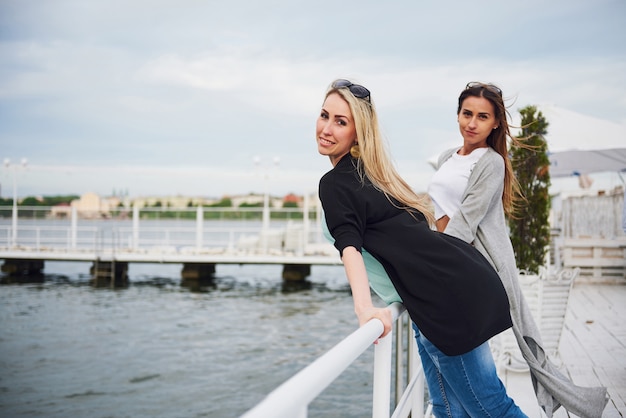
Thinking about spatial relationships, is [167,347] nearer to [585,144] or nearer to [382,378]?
[585,144]

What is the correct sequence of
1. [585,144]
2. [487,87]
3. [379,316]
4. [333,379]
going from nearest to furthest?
[333,379] → [379,316] → [487,87] → [585,144]

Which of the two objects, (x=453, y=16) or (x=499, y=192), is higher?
(x=453, y=16)

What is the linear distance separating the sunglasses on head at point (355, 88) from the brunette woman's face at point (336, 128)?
4 cm

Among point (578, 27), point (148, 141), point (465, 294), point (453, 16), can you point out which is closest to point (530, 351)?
point (465, 294)

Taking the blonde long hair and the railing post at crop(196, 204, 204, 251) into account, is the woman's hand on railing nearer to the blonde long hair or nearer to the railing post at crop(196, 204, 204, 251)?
the blonde long hair

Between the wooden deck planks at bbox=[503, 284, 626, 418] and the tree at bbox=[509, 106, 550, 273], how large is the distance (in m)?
0.67

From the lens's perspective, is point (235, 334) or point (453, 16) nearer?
point (235, 334)

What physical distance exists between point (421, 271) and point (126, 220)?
2475 centimetres

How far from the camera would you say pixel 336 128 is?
1723mm

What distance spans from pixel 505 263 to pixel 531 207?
3.60 meters

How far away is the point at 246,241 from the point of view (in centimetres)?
2066

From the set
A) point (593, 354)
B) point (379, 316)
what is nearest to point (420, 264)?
point (379, 316)

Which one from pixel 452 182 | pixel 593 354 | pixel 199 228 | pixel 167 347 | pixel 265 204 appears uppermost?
pixel 452 182

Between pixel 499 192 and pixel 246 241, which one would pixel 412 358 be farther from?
pixel 246 241
